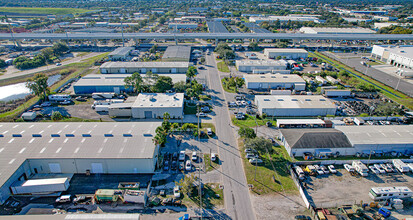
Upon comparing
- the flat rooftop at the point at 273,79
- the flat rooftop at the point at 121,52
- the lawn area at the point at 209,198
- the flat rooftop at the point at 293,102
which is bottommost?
the lawn area at the point at 209,198

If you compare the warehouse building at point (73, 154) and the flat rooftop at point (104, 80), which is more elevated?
the flat rooftop at point (104, 80)

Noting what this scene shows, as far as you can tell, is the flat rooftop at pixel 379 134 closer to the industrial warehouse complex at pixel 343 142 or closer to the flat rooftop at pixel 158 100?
the industrial warehouse complex at pixel 343 142

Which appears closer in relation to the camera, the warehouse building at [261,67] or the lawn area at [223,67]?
the warehouse building at [261,67]

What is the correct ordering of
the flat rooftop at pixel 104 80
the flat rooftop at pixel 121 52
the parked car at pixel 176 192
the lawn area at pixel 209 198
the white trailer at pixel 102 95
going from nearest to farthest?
the lawn area at pixel 209 198 < the parked car at pixel 176 192 < the white trailer at pixel 102 95 < the flat rooftop at pixel 104 80 < the flat rooftop at pixel 121 52

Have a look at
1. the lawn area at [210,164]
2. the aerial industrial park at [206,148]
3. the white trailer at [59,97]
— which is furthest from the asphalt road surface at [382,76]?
the white trailer at [59,97]

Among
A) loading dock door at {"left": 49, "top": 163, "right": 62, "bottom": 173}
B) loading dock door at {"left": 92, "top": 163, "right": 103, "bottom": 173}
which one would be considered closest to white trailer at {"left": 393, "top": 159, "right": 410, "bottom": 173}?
loading dock door at {"left": 92, "top": 163, "right": 103, "bottom": 173}

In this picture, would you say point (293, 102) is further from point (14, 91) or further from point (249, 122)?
point (14, 91)

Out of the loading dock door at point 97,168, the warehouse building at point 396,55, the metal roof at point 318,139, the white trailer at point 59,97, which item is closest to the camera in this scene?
the loading dock door at point 97,168
